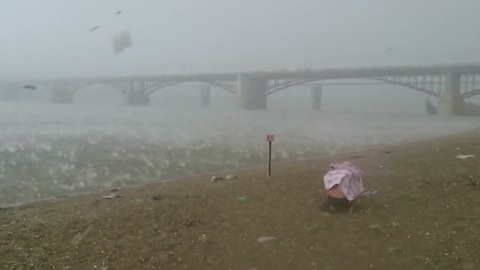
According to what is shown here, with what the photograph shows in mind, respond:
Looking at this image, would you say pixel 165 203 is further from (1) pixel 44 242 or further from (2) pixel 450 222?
(2) pixel 450 222

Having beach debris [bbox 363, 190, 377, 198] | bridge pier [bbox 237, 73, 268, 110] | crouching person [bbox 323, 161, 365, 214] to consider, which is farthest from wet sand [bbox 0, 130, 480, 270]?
bridge pier [bbox 237, 73, 268, 110]

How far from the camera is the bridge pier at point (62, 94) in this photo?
13662 centimetres

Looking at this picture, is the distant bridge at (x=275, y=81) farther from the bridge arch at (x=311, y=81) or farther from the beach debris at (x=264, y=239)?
the beach debris at (x=264, y=239)

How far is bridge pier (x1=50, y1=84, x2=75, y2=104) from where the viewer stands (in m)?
137

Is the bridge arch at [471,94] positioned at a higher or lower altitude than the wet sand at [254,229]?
higher

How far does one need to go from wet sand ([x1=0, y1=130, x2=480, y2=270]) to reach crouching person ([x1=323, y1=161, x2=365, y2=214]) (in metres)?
0.26

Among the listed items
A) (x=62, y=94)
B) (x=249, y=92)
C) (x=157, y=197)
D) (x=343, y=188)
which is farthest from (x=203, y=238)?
(x=62, y=94)

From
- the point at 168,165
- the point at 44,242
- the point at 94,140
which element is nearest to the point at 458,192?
the point at 44,242

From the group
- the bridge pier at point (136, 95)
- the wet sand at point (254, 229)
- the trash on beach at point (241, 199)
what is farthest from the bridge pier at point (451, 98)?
the trash on beach at point (241, 199)

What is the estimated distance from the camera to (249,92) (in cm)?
11819

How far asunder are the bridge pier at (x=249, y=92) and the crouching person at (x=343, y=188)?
108m

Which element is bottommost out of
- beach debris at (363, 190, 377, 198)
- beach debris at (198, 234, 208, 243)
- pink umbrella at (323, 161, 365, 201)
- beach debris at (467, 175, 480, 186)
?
beach debris at (198, 234, 208, 243)

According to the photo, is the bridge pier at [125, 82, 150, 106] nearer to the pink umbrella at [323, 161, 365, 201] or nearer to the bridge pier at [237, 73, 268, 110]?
the bridge pier at [237, 73, 268, 110]

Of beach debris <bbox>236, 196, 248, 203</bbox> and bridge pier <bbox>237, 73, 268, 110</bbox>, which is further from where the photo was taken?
bridge pier <bbox>237, 73, 268, 110</bbox>
